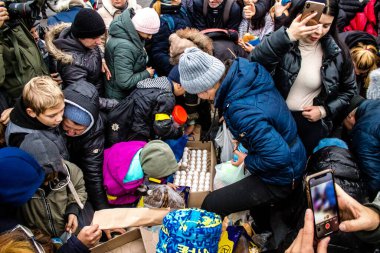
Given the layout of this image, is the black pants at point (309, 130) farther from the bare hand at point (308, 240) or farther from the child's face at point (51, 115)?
the child's face at point (51, 115)

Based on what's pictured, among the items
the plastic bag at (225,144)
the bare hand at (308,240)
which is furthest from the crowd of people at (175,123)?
the plastic bag at (225,144)

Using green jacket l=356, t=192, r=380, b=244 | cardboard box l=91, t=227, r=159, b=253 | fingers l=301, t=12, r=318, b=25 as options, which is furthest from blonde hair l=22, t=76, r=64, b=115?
green jacket l=356, t=192, r=380, b=244

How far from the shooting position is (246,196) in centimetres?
231

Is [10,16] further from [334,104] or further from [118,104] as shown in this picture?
[334,104]

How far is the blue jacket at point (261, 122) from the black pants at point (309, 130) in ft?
1.54

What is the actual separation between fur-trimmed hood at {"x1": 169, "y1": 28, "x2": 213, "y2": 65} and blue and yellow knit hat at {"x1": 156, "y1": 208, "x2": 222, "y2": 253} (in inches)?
76.5

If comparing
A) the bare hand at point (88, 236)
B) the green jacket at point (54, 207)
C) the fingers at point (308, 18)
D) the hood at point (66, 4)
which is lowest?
the green jacket at point (54, 207)

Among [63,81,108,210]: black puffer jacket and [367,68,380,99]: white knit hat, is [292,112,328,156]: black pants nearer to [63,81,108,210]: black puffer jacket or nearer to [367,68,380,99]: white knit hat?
[367,68,380,99]: white knit hat

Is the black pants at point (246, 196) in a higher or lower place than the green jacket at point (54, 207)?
higher

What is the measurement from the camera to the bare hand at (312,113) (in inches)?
101

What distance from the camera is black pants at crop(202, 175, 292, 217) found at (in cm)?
229

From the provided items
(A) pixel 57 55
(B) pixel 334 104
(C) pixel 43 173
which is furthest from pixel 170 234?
(A) pixel 57 55

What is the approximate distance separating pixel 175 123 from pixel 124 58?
2.46ft

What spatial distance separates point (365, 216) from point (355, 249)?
45 cm
